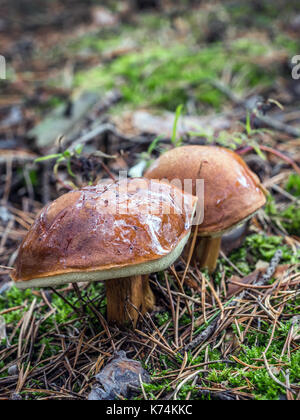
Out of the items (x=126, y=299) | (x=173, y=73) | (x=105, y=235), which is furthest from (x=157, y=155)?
(x=173, y=73)

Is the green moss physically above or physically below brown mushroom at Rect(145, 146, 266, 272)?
below

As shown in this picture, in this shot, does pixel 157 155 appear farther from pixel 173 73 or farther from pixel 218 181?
pixel 173 73

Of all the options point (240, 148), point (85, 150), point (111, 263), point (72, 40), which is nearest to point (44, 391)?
point (111, 263)

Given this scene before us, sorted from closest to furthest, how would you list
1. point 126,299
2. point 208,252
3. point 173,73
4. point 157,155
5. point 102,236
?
1. point 102,236
2. point 126,299
3. point 208,252
4. point 157,155
5. point 173,73

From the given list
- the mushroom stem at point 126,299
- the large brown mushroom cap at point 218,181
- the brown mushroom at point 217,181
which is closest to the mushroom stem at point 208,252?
the brown mushroom at point 217,181

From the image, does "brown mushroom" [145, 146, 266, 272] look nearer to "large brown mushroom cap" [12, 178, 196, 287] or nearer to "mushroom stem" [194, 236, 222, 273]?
"mushroom stem" [194, 236, 222, 273]

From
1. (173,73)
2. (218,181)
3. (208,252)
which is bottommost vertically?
(208,252)

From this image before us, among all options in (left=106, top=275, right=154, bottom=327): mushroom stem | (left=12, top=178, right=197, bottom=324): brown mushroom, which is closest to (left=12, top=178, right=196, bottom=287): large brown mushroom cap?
(left=12, top=178, right=197, bottom=324): brown mushroom

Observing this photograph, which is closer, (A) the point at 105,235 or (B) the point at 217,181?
(A) the point at 105,235
